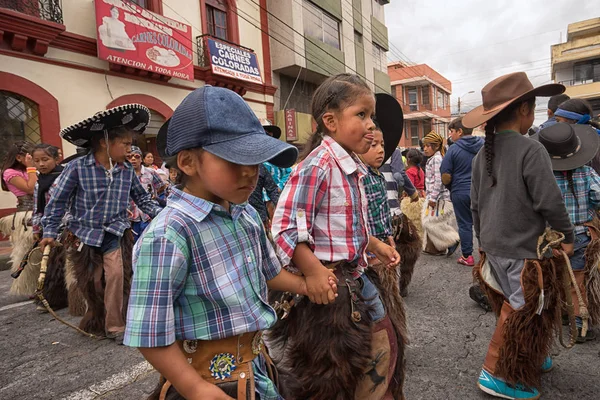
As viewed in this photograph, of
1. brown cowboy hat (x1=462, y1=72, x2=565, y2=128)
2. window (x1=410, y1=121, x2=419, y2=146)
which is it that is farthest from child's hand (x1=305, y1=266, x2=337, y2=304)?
window (x1=410, y1=121, x2=419, y2=146)

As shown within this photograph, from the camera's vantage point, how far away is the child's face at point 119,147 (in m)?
3.47

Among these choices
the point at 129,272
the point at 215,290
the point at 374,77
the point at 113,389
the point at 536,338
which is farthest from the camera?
the point at 374,77

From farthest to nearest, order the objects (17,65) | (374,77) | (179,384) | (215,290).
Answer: (374,77)
(17,65)
(215,290)
(179,384)

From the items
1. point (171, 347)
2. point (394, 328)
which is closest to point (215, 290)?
point (171, 347)

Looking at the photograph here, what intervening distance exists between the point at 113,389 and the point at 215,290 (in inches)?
84.8

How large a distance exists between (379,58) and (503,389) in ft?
79.9

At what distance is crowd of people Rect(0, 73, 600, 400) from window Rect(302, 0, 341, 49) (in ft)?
48.4

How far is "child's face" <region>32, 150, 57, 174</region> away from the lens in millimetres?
4484

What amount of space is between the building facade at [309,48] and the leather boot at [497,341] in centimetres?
1263

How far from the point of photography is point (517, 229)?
242 centimetres

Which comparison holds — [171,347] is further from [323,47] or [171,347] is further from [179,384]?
[323,47]

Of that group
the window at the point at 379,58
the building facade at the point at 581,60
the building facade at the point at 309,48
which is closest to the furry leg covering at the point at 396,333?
the building facade at the point at 309,48

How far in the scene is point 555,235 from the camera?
7.80 ft

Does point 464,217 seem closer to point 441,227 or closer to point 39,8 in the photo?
point 441,227
